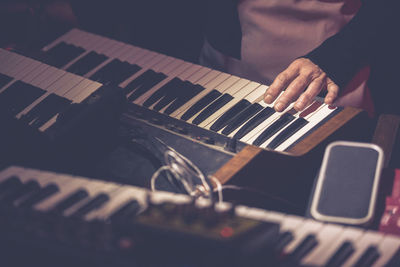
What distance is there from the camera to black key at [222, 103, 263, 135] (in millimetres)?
1556

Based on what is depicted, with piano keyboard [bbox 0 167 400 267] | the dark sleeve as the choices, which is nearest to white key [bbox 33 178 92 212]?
piano keyboard [bbox 0 167 400 267]

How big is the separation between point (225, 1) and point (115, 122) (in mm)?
976

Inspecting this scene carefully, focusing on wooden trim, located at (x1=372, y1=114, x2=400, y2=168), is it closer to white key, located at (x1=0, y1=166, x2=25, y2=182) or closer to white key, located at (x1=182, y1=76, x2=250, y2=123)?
white key, located at (x1=182, y1=76, x2=250, y2=123)

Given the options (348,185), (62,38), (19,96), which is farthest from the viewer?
(62,38)

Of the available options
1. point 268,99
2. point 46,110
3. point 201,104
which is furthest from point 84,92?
point 268,99

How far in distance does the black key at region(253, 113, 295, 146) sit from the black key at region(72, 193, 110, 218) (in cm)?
57

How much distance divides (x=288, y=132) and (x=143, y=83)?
1.83 ft

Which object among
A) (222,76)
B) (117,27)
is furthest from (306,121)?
(117,27)

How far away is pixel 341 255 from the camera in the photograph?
0.93 m

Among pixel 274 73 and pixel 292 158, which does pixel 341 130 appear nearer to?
pixel 292 158

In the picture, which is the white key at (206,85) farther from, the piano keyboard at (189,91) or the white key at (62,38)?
the white key at (62,38)

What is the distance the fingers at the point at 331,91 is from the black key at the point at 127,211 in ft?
2.79

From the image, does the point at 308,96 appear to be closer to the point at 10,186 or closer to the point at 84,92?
the point at 84,92

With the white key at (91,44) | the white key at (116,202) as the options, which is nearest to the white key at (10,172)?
the white key at (116,202)
